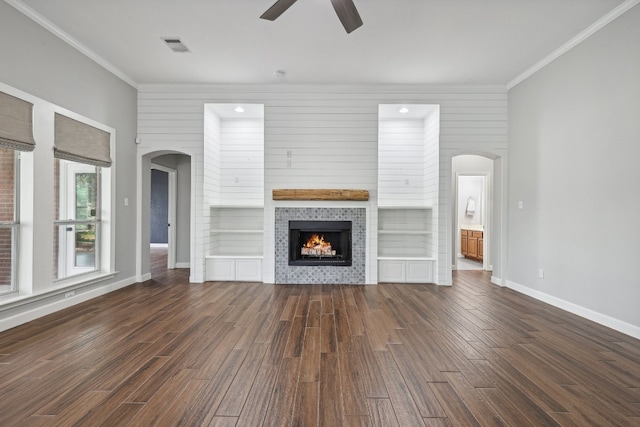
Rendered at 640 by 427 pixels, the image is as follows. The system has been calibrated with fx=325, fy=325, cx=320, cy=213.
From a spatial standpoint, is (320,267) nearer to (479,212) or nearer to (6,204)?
(6,204)

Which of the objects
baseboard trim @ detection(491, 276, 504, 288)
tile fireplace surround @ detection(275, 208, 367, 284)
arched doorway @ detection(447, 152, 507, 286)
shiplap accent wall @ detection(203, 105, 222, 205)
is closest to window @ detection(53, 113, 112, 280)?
shiplap accent wall @ detection(203, 105, 222, 205)

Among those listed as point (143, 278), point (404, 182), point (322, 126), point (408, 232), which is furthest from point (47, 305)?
point (404, 182)

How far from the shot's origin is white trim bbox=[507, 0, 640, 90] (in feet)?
10.4

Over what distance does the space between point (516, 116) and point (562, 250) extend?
2.17 meters

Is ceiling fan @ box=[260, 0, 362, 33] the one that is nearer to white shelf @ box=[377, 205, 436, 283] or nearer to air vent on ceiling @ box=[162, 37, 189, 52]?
air vent on ceiling @ box=[162, 37, 189, 52]

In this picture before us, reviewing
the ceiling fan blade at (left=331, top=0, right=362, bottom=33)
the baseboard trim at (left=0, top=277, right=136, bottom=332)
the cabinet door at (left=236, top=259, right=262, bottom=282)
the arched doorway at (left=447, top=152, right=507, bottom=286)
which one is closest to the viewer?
the ceiling fan blade at (left=331, top=0, right=362, bottom=33)

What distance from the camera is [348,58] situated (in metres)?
4.35

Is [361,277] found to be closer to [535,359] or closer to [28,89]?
[535,359]

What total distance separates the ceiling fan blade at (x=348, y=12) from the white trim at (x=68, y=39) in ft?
10.2

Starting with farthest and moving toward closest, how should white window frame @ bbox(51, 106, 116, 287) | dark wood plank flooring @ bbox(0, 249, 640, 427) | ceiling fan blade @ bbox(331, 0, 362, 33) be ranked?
white window frame @ bbox(51, 106, 116, 287) < ceiling fan blade @ bbox(331, 0, 362, 33) < dark wood plank flooring @ bbox(0, 249, 640, 427)

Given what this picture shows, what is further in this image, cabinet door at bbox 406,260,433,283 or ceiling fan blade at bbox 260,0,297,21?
cabinet door at bbox 406,260,433,283

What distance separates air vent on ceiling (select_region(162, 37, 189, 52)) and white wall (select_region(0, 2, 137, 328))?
1.14m

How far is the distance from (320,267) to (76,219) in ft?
11.2

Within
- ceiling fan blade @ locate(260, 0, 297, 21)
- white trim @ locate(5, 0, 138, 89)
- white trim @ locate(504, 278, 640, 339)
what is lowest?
white trim @ locate(504, 278, 640, 339)
